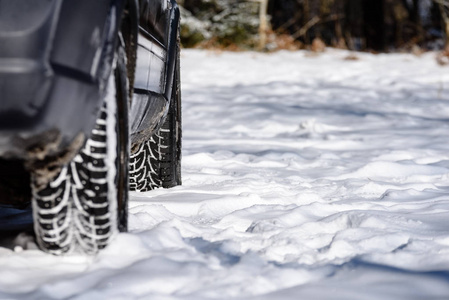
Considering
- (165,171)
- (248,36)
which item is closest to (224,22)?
(248,36)

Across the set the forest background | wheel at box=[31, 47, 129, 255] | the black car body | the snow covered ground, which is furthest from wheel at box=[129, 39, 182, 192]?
the forest background

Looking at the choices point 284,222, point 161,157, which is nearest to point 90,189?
point 284,222

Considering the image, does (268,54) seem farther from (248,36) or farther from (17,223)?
(17,223)

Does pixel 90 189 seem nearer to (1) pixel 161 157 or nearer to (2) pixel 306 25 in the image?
(1) pixel 161 157

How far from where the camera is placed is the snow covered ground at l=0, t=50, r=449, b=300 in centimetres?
159

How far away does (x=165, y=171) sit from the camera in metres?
2.95

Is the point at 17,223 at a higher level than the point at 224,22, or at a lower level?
lower

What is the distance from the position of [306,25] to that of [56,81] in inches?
502

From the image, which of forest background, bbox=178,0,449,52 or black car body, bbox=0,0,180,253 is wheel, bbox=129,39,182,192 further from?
forest background, bbox=178,0,449,52

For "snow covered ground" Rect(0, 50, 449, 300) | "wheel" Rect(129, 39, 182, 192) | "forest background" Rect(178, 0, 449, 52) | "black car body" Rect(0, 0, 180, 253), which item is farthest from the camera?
"forest background" Rect(178, 0, 449, 52)

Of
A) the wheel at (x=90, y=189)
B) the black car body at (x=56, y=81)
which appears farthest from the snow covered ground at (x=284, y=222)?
the black car body at (x=56, y=81)

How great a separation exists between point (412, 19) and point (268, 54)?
11650 mm

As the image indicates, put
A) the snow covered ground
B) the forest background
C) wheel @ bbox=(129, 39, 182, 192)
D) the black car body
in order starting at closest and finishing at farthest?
the black car body, the snow covered ground, wheel @ bbox=(129, 39, 182, 192), the forest background

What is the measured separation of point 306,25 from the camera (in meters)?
13.7
